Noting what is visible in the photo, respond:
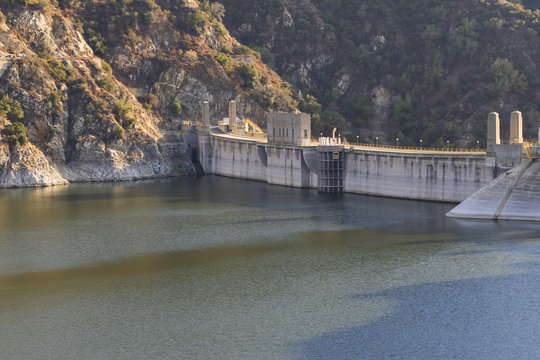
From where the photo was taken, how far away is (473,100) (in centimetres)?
15312

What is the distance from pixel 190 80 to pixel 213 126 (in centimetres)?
1114

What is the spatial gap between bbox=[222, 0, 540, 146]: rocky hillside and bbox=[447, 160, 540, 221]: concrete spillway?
52185 millimetres

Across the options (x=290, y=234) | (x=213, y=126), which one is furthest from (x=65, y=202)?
(x=213, y=126)

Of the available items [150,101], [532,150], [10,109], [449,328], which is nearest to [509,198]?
[532,150]

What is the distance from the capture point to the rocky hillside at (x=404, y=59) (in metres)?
152

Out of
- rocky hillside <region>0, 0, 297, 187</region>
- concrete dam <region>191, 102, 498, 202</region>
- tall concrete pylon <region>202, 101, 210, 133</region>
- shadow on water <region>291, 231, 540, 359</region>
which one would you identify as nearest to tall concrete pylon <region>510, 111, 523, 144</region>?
concrete dam <region>191, 102, 498, 202</region>

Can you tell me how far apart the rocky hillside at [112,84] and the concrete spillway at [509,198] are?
60.1 metres

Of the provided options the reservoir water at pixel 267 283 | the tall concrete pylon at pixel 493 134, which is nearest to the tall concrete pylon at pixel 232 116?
the reservoir water at pixel 267 283

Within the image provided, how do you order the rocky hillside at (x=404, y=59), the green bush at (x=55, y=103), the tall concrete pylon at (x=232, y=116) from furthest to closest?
the rocky hillside at (x=404, y=59) < the tall concrete pylon at (x=232, y=116) < the green bush at (x=55, y=103)

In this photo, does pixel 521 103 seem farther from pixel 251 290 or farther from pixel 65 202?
pixel 251 290

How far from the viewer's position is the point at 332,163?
112812mm

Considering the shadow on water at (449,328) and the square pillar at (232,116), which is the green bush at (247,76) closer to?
the square pillar at (232,116)

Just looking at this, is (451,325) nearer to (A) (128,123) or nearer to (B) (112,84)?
(A) (128,123)

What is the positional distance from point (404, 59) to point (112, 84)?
202 feet
